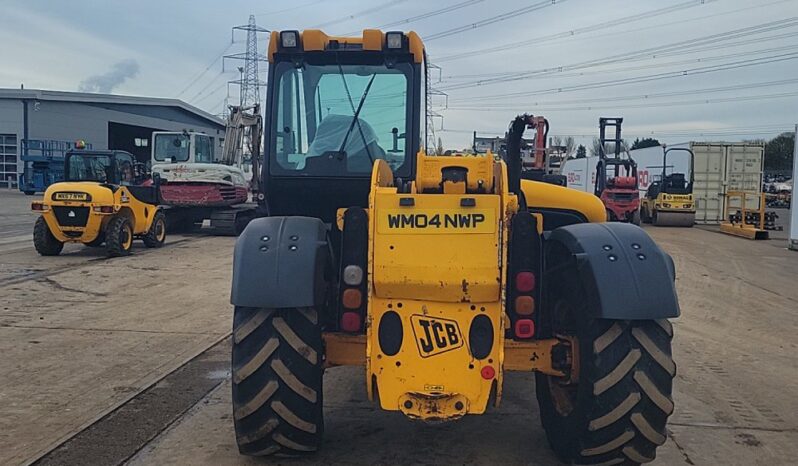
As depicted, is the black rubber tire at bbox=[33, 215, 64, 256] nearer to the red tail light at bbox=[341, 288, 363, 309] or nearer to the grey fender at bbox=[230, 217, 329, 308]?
the grey fender at bbox=[230, 217, 329, 308]

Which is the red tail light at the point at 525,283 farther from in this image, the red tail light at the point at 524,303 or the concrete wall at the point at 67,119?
the concrete wall at the point at 67,119

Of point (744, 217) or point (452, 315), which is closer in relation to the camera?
point (452, 315)

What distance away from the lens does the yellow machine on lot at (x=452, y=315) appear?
12.8 ft

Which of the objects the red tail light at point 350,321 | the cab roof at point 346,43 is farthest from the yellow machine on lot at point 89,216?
the red tail light at point 350,321

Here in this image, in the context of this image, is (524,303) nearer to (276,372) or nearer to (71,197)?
(276,372)

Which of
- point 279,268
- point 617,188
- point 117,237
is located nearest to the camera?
point 279,268

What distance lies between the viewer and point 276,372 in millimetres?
4109

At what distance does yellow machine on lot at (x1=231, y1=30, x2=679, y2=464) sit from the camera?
12.8ft

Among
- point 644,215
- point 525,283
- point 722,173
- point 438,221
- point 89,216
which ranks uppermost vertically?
point 722,173

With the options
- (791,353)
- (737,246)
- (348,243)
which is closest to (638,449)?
(348,243)

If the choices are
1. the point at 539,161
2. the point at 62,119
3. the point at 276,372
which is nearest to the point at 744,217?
the point at 539,161

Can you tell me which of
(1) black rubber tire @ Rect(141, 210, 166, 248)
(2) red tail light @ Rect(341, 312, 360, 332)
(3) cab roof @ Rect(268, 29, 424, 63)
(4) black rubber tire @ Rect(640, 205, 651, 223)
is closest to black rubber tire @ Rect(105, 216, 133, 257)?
(1) black rubber tire @ Rect(141, 210, 166, 248)

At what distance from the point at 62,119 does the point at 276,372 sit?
53.2 meters

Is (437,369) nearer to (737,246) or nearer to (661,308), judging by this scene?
(661,308)
